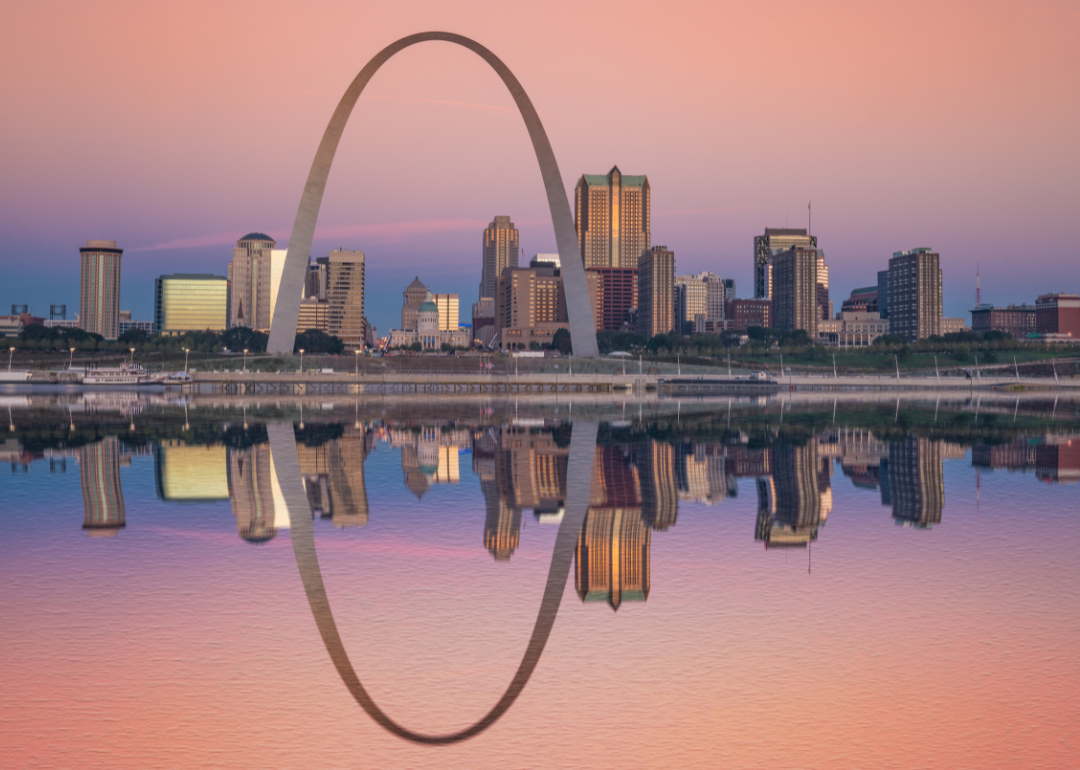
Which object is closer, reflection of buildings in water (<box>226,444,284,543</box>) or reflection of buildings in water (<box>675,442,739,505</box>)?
reflection of buildings in water (<box>226,444,284,543</box>)

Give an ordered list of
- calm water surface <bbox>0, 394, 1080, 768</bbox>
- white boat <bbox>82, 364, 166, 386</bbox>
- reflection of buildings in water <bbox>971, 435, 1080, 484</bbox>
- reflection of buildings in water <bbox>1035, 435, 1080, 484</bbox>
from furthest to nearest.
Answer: white boat <bbox>82, 364, 166, 386</bbox>, reflection of buildings in water <bbox>971, 435, 1080, 484</bbox>, reflection of buildings in water <bbox>1035, 435, 1080, 484</bbox>, calm water surface <bbox>0, 394, 1080, 768</bbox>

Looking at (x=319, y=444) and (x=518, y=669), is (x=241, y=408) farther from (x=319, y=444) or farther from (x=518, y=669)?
(x=518, y=669)

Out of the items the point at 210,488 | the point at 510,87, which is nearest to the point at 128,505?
the point at 210,488

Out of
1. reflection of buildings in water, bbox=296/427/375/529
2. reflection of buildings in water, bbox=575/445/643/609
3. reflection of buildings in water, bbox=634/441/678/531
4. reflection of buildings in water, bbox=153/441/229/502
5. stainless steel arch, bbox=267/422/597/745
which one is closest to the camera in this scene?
stainless steel arch, bbox=267/422/597/745

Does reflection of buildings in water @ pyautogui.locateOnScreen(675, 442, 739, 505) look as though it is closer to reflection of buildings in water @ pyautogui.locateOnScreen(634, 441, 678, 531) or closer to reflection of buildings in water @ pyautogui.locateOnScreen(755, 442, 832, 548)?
reflection of buildings in water @ pyautogui.locateOnScreen(634, 441, 678, 531)

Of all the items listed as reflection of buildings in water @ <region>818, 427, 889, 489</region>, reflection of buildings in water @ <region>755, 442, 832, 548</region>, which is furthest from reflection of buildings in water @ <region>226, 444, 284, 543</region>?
reflection of buildings in water @ <region>818, 427, 889, 489</region>

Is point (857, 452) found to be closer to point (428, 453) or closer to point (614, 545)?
point (428, 453)

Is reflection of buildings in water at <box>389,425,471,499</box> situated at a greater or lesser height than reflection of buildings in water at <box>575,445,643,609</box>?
greater
